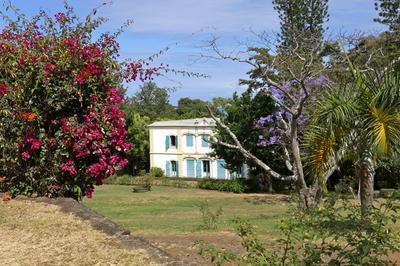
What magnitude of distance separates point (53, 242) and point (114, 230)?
722 mm

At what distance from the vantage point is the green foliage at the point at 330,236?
12.1ft

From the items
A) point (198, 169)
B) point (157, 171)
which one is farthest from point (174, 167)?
point (198, 169)

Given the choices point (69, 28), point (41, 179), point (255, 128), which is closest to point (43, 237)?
point (41, 179)

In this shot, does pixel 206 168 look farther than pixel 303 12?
Yes

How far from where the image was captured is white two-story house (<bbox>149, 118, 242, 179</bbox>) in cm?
4853

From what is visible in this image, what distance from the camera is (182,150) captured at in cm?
5031

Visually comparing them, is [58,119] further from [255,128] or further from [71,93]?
[255,128]

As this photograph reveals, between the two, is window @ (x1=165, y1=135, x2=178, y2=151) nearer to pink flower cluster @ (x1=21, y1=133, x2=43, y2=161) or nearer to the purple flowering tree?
the purple flowering tree

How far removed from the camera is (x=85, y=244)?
5578 millimetres

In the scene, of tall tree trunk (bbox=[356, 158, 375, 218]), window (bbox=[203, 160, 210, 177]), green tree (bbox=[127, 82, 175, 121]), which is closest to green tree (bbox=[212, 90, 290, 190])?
window (bbox=[203, 160, 210, 177])

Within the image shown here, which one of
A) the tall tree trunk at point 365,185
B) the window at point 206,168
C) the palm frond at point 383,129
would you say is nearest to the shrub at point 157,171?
the window at point 206,168

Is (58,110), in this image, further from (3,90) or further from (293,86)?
(293,86)

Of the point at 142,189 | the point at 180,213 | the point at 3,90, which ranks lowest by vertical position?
the point at 180,213

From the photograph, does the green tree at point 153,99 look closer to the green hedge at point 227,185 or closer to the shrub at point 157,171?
the shrub at point 157,171
